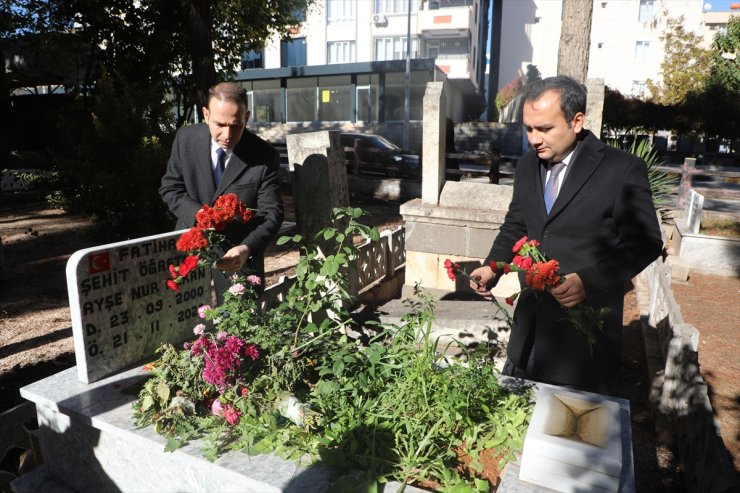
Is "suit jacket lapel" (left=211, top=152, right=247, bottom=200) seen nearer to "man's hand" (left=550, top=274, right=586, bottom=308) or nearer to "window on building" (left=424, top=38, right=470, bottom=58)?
"man's hand" (left=550, top=274, right=586, bottom=308)

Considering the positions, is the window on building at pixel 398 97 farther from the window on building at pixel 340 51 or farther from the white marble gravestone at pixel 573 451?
the white marble gravestone at pixel 573 451

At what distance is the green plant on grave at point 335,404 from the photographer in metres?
2.15

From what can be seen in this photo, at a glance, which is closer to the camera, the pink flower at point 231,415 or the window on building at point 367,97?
the pink flower at point 231,415

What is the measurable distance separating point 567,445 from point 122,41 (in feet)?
46.1

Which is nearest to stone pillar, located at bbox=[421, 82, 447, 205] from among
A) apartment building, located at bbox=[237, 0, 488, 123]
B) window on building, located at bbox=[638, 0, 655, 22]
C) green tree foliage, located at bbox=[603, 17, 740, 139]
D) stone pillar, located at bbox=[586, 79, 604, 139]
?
stone pillar, located at bbox=[586, 79, 604, 139]

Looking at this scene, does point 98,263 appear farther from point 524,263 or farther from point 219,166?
point 524,263

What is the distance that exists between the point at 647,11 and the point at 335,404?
1784 inches

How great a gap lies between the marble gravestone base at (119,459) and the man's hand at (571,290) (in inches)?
38.0

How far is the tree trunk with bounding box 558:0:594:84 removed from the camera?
26.1ft

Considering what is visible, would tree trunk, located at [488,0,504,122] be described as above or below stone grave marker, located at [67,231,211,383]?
above

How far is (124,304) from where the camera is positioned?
2.87m

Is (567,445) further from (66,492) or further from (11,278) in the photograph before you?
(11,278)

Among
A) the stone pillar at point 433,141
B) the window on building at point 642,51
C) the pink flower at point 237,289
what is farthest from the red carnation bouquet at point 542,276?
the window on building at point 642,51

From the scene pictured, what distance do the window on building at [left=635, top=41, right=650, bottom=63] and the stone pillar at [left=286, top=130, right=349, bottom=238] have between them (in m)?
41.6
